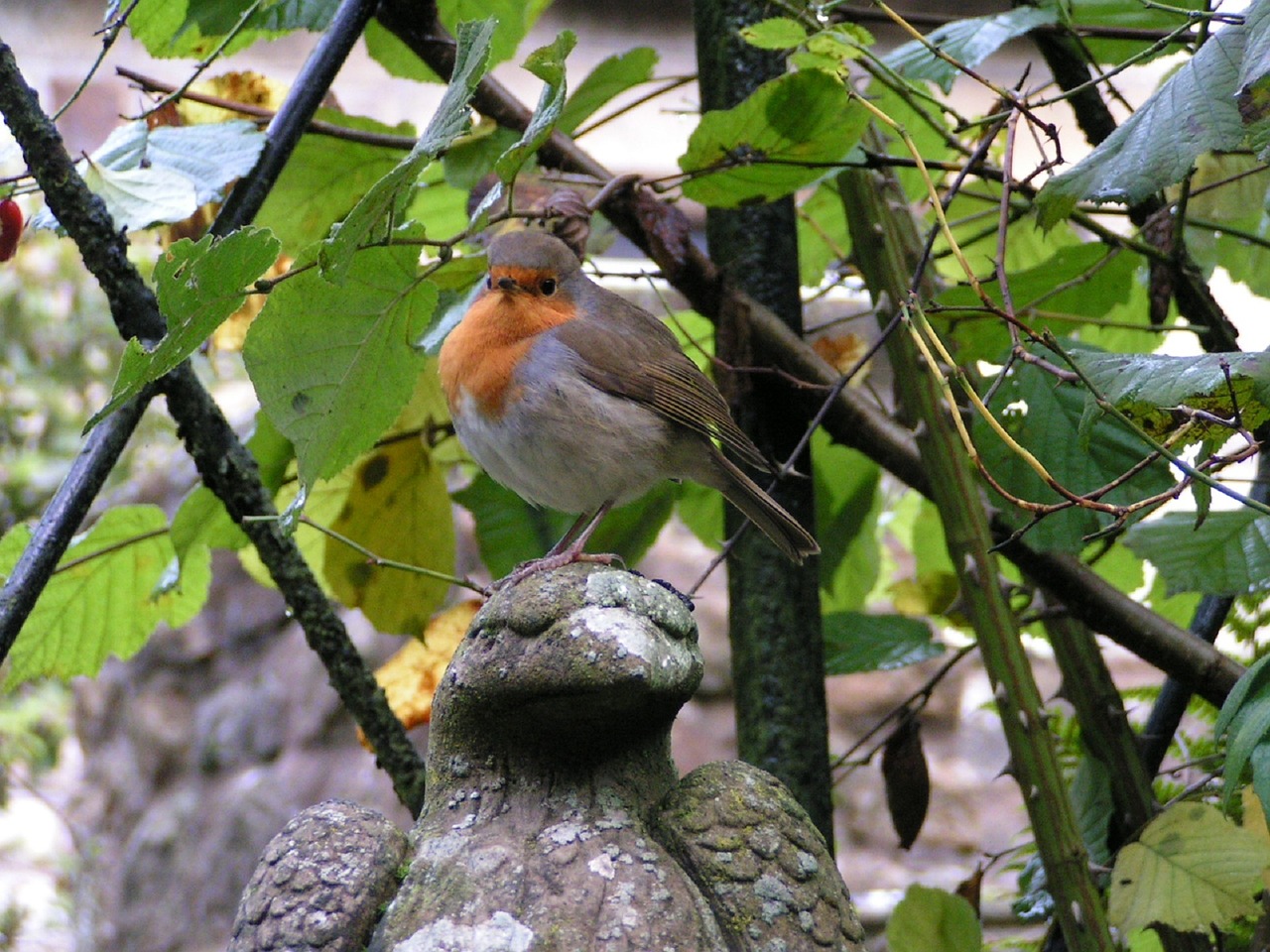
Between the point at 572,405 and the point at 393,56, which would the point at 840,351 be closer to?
the point at 572,405

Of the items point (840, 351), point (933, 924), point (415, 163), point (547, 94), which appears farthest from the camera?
point (840, 351)

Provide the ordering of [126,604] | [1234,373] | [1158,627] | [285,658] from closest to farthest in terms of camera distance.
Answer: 1. [1234,373]
2. [1158,627]
3. [126,604]
4. [285,658]

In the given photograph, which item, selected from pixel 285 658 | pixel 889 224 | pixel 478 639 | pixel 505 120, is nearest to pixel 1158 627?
pixel 889 224

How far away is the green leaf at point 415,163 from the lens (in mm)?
1158

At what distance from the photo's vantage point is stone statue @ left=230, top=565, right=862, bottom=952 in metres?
1.08

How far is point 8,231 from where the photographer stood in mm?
1446

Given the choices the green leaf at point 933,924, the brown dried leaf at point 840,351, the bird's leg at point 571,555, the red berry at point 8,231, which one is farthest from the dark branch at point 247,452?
the brown dried leaf at point 840,351

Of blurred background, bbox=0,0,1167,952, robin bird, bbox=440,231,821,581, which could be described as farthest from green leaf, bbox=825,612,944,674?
blurred background, bbox=0,0,1167,952

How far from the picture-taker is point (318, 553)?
7.18 ft

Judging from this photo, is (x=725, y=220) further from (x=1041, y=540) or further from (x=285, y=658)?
(x=285, y=658)

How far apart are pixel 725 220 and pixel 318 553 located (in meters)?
0.86

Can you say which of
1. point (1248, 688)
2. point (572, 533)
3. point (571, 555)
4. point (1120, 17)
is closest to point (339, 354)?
point (571, 555)

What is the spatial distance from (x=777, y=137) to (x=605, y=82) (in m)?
0.40

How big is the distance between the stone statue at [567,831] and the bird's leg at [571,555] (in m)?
0.12
